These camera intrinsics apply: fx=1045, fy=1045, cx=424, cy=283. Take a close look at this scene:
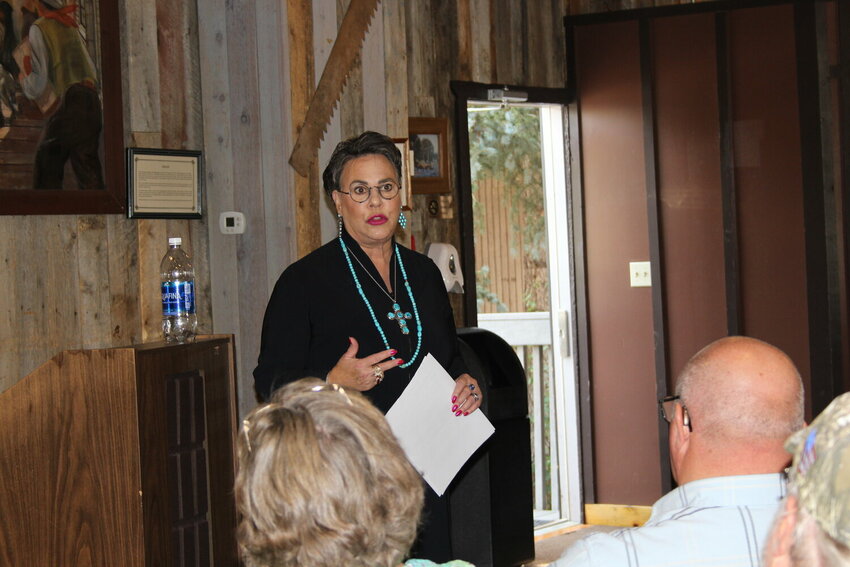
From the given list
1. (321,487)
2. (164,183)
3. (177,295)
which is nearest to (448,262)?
(164,183)

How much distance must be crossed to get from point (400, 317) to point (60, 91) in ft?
4.87

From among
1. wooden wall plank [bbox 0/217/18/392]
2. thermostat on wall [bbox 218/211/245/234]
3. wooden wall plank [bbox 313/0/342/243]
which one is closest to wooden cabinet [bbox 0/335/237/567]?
wooden wall plank [bbox 0/217/18/392]

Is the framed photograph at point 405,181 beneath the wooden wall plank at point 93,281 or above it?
above

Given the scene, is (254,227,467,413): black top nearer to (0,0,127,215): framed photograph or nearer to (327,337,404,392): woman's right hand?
(327,337,404,392): woman's right hand

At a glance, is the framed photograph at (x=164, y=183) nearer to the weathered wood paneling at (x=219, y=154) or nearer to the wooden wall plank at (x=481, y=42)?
the weathered wood paneling at (x=219, y=154)

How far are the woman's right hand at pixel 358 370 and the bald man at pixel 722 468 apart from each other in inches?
39.1

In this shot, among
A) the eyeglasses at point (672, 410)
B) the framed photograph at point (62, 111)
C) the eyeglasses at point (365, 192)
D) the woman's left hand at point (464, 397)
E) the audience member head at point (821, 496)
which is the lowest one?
the woman's left hand at point (464, 397)

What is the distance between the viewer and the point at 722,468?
163 centimetres

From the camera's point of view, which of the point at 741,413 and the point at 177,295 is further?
the point at 177,295

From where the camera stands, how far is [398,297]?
288 centimetres

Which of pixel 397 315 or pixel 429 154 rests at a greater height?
pixel 429 154

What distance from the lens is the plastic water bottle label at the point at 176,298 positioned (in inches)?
137

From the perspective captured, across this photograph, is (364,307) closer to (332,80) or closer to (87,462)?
(87,462)

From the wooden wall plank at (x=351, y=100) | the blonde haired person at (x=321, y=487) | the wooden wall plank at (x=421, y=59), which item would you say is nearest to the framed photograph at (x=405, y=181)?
the wooden wall plank at (x=351, y=100)
